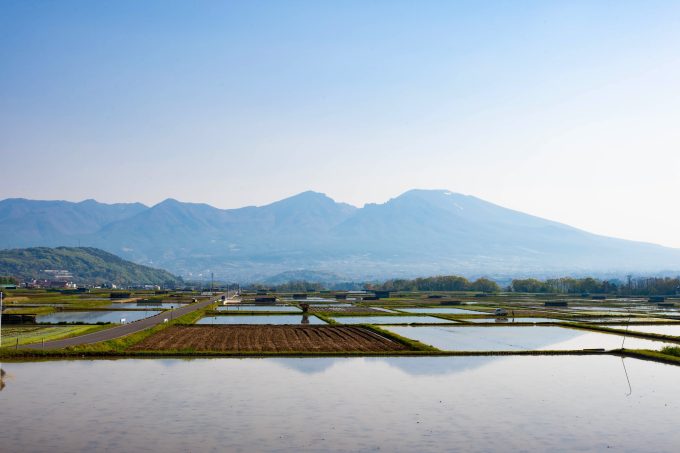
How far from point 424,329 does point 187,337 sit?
19700 mm

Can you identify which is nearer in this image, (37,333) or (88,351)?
(88,351)

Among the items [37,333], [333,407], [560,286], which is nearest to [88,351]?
[37,333]

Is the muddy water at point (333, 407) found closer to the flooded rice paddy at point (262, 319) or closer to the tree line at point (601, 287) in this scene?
the flooded rice paddy at point (262, 319)

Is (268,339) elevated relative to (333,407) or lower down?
elevated

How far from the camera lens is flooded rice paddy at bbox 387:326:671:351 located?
4234 cm

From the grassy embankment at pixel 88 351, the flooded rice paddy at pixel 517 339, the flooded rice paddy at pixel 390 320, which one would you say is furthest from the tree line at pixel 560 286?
the grassy embankment at pixel 88 351

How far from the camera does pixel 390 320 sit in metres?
64.9

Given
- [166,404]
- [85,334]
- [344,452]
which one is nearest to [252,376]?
[166,404]

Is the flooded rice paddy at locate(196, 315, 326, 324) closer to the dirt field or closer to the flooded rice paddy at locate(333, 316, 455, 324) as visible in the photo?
the flooded rice paddy at locate(333, 316, 455, 324)

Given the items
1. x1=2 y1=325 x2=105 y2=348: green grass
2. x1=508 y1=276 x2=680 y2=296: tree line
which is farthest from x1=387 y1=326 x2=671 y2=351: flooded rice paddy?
x1=508 y1=276 x2=680 y2=296: tree line

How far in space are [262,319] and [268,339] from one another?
23.0 metres

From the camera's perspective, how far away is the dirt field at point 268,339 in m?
39.2

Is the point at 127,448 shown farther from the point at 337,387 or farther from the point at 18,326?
the point at 18,326

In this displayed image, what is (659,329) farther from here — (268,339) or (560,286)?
(560,286)
